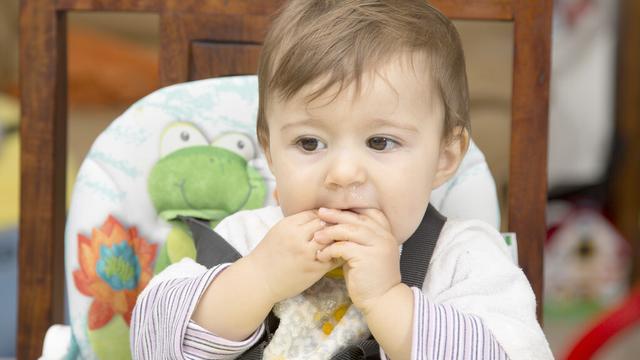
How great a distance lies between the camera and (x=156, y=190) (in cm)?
109

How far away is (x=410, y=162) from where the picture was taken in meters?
0.85

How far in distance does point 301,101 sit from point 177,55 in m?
0.37

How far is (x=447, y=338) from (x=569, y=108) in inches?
80.3

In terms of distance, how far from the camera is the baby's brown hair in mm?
823

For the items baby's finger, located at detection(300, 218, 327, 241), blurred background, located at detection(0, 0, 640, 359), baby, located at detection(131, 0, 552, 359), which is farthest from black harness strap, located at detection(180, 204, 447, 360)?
blurred background, located at detection(0, 0, 640, 359)

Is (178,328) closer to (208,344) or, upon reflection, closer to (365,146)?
(208,344)

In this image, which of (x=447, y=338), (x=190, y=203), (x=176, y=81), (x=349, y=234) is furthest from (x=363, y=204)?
(x=176, y=81)

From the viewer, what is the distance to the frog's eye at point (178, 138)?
1105 mm

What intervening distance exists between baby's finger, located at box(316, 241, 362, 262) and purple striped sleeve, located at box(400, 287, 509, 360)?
0.23 feet

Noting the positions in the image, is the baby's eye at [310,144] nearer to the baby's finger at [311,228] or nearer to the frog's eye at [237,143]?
the baby's finger at [311,228]

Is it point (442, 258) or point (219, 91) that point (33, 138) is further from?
point (442, 258)

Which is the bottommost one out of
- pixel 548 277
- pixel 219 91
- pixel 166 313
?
pixel 548 277

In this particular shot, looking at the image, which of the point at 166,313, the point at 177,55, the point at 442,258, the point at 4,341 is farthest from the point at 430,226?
the point at 4,341

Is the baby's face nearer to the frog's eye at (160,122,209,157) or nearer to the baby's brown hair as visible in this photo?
the baby's brown hair
